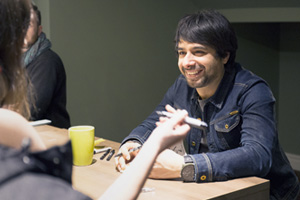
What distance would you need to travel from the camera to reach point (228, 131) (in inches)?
68.0

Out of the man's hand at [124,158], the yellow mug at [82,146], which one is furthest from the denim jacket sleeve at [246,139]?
the yellow mug at [82,146]

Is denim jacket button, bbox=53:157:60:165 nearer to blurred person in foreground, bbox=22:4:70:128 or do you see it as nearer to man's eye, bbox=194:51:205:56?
man's eye, bbox=194:51:205:56

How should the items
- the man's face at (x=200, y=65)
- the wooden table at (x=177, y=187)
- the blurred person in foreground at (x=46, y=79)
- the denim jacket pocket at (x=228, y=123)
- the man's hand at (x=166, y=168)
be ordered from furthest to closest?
the blurred person in foreground at (x=46, y=79) < the man's face at (x=200, y=65) < the denim jacket pocket at (x=228, y=123) < the man's hand at (x=166, y=168) < the wooden table at (x=177, y=187)

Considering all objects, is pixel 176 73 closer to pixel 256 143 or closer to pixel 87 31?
pixel 87 31

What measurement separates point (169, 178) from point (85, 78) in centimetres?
212

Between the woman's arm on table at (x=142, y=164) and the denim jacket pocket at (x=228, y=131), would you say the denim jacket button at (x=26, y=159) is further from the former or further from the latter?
the denim jacket pocket at (x=228, y=131)

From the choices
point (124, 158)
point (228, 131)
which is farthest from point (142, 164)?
point (228, 131)

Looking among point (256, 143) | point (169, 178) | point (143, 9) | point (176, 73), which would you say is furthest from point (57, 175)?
point (176, 73)

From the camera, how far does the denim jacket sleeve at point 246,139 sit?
54.8 inches

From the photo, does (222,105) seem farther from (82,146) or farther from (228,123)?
(82,146)

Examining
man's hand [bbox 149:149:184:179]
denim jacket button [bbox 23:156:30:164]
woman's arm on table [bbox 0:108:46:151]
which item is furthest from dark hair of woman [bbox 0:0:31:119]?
man's hand [bbox 149:149:184:179]

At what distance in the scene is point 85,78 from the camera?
338 centimetres

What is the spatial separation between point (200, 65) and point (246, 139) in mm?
421

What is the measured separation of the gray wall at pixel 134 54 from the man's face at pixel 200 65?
1.62m
